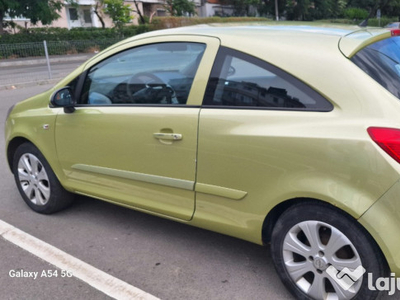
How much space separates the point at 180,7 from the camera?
1474 inches

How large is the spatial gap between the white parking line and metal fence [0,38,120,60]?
13.2 m

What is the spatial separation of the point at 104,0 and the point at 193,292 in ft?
101

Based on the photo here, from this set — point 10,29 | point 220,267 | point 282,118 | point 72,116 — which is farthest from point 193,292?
point 10,29

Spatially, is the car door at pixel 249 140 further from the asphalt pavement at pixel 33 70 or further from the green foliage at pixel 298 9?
the green foliage at pixel 298 9

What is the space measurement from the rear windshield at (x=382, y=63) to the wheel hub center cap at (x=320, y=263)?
3.18ft

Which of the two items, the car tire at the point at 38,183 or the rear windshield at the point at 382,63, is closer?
the rear windshield at the point at 382,63

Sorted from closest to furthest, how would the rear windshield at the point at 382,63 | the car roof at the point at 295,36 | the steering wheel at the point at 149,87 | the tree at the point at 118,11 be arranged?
the rear windshield at the point at 382,63
the car roof at the point at 295,36
the steering wheel at the point at 149,87
the tree at the point at 118,11

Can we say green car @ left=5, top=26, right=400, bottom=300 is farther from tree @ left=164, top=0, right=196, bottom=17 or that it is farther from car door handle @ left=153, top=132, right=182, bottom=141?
tree @ left=164, top=0, right=196, bottom=17

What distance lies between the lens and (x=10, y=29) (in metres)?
28.0

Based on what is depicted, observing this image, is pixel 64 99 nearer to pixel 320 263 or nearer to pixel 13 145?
pixel 13 145

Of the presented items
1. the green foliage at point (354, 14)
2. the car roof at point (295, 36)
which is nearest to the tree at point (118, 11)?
the car roof at point (295, 36)

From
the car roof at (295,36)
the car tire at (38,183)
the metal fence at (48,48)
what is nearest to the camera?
the car roof at (295,36)

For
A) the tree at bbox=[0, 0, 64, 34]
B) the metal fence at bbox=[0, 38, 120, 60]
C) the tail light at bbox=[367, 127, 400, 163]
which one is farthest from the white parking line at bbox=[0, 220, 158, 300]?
the tree at bbox=[0, 0, 64, 34]

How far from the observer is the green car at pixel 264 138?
6.89ft
